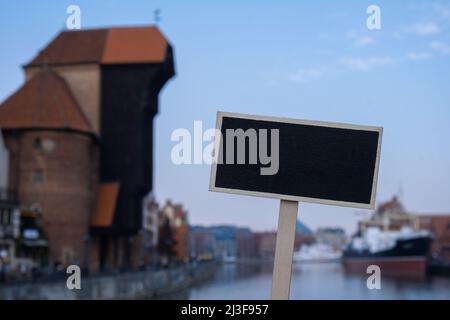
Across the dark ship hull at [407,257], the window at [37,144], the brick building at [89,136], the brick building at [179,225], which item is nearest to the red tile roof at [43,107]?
the brick building at [89,136]

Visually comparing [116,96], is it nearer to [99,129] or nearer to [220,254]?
[99,129]

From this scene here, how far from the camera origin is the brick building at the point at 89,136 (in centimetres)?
4012

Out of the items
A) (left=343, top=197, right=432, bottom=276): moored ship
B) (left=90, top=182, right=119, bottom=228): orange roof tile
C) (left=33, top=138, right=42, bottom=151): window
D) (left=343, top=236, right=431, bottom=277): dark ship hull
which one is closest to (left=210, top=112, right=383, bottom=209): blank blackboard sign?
(left=33, top=138, right=42, bottom=151): window

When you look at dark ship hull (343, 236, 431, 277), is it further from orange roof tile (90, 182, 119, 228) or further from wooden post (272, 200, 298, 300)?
wooden post (272, 200, 298, 300)

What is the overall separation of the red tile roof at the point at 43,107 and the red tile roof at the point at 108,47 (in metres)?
2.37

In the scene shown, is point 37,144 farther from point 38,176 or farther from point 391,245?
point 391,245

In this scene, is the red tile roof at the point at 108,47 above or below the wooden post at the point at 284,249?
above

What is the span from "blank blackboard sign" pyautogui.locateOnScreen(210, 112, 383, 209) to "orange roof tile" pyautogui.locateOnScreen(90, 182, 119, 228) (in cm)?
3429

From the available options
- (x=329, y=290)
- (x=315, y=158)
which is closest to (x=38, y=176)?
(x=329, y=290)

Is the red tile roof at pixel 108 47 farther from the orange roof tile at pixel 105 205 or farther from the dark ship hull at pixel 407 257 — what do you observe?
the dark ship hull at pixel 407 257

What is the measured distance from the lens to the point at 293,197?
898 cm
